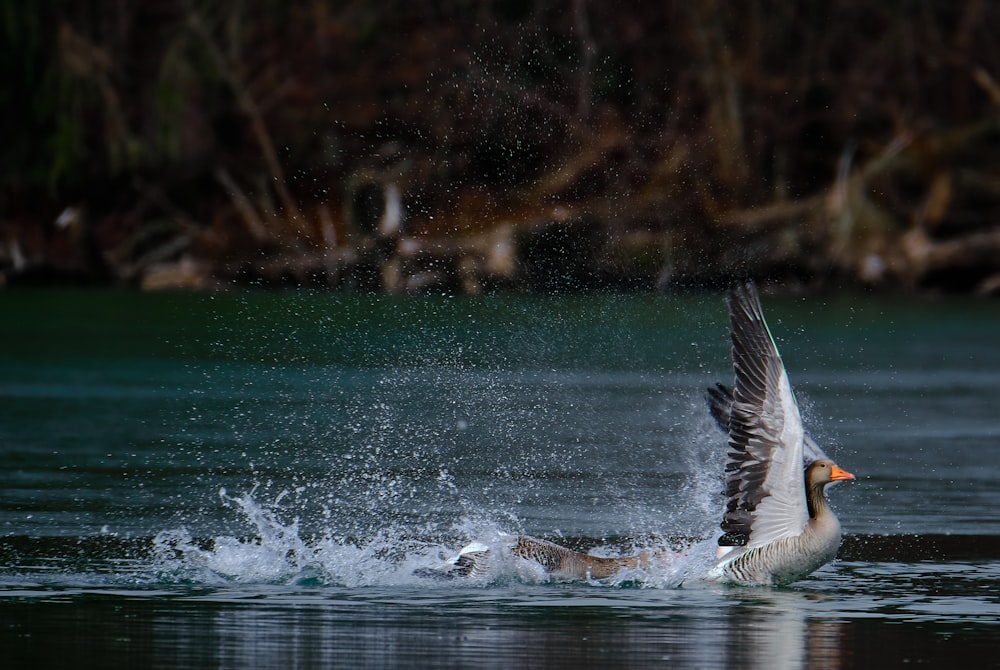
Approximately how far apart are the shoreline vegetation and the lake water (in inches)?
386

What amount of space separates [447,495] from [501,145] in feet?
103

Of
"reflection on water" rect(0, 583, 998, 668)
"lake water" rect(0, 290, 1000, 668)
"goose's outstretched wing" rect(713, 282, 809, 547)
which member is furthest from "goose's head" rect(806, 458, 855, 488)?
"reflection on water" rect(0, 583, 998, 668)

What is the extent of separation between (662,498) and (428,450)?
11.3 feet

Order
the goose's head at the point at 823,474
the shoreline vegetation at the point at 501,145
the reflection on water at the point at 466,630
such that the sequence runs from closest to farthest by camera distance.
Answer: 1. the reflection on water at the point at 466,630
2. the goose's head at the point at 823,474
3. the shoreline vegetation at the point at 501,145

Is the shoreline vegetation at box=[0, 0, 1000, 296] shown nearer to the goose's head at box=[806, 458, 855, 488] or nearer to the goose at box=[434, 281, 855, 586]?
the goose's head at box=[806, 458, 855, 488]

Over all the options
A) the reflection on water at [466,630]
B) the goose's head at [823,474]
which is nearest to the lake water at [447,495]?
the reflection on water at [466,630]

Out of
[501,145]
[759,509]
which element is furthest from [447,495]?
[501,145]

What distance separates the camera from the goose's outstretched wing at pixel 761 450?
991 cm

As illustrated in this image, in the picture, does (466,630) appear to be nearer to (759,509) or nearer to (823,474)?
(759,509)

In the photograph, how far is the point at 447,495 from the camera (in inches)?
516

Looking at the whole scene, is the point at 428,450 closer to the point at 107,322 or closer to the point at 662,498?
the point at 662,498

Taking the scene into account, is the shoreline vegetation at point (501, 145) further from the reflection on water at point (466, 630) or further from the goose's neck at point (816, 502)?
the reflection on water at point (466, 630)

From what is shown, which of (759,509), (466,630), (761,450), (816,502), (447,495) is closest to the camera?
(466,630)

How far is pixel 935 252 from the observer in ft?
124
